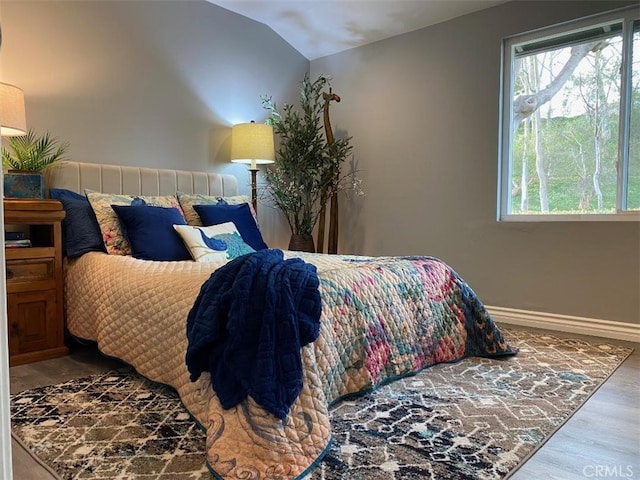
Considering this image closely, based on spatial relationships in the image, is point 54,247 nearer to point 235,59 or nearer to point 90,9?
point 90,9

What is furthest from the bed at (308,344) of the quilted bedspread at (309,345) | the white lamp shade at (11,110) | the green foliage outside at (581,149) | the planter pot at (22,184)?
the green foliage outside at (581,149)

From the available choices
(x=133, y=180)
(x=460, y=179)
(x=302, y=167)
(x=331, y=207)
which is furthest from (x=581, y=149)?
(x=133, y=180)

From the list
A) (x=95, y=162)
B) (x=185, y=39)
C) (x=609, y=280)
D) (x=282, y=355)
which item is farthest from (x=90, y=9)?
(x=609, y=280)

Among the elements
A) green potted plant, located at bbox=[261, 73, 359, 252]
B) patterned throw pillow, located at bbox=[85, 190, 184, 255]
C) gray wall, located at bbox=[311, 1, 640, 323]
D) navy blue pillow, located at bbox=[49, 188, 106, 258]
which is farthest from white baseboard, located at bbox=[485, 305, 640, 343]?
navy blue pillow, located at bbox=[49, 188, 106, 258]

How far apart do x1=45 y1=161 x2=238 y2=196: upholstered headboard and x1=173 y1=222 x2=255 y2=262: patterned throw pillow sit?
2.48ft

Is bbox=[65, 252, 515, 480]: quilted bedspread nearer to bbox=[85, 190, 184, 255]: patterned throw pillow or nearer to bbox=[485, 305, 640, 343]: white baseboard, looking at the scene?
bbox=[85, 190, 184, 255]: patterned throw pillow

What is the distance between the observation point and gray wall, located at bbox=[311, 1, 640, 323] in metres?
3.23

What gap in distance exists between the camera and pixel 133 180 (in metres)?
3.33

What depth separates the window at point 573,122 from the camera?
10.3 ft

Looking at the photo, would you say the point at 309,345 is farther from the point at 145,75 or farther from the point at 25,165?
the point at 145,75

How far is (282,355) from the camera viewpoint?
4.94 ft

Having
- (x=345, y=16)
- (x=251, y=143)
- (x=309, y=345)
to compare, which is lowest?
(x=309, y=345)

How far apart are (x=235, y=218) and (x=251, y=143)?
896mm

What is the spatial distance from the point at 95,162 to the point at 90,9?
107 cm
